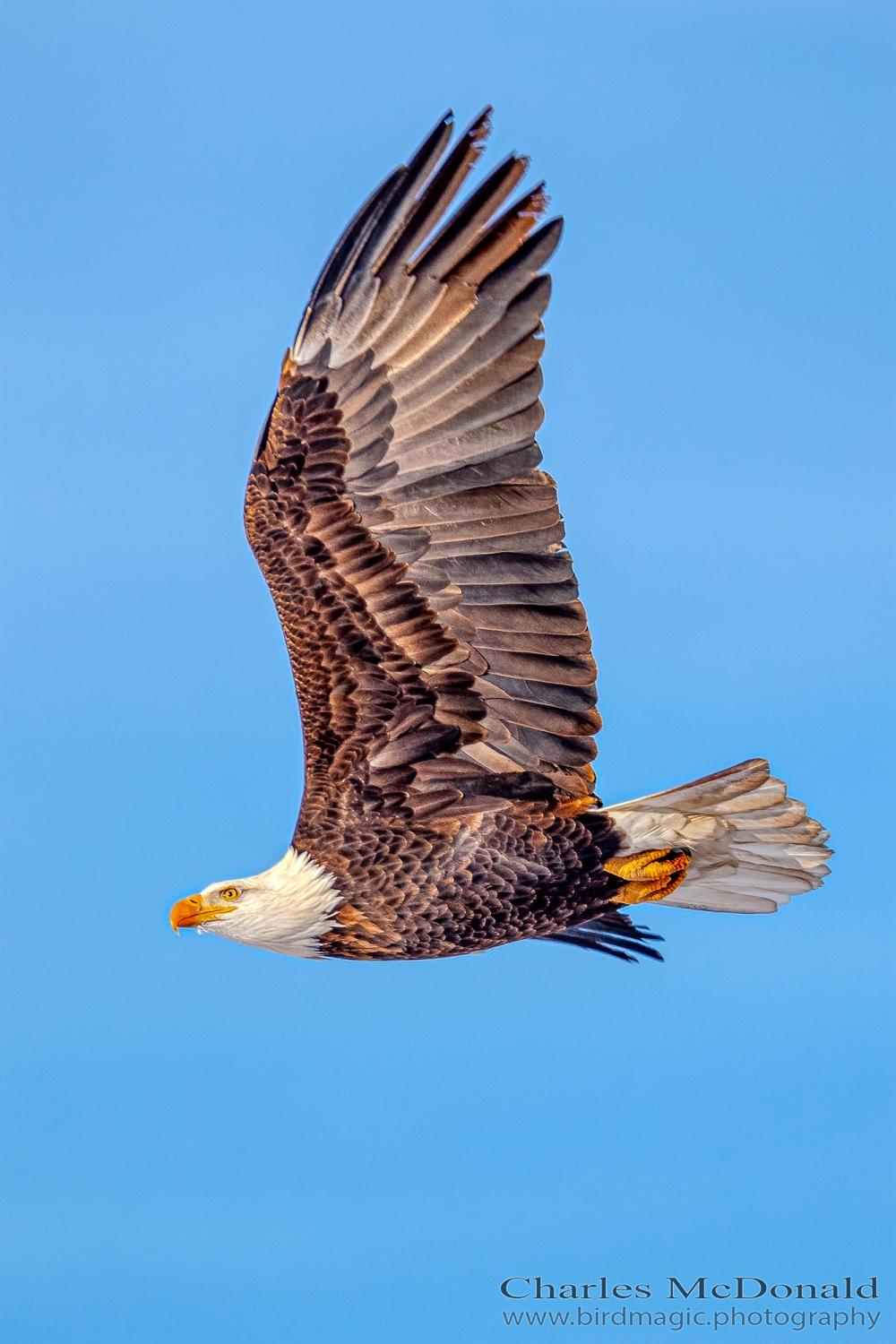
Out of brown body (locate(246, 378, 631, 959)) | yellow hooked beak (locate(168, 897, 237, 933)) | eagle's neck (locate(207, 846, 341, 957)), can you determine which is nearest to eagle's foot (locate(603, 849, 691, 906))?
brown body (locate(246, 378, 631, 959))

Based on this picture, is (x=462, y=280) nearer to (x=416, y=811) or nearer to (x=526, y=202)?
(x=526, y=202)

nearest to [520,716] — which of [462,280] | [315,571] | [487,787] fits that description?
[487,787]

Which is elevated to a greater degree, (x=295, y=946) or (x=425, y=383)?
(x=425, y=383)

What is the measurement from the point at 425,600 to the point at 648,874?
4.89 feet

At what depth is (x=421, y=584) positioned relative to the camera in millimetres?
10906

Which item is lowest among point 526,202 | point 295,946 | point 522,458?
point 295,946

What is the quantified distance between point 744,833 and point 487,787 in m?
1.24

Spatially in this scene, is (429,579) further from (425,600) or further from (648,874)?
(648,874)

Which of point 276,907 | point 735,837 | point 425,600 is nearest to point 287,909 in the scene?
point 276,907

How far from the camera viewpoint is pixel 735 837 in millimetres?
11648

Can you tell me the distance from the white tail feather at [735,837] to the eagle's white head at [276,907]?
3.94 ft

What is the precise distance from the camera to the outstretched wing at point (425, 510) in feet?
35.1

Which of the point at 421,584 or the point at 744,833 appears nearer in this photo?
the point at 421,584

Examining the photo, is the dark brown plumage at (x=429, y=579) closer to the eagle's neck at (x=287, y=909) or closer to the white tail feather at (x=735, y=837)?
the eagle's neck at (x=287, y=909)
